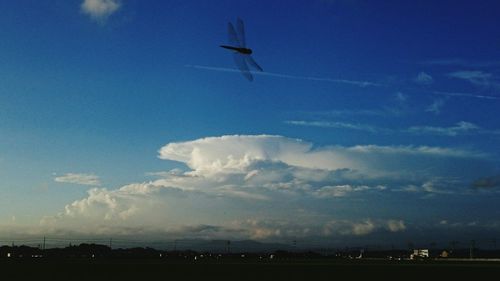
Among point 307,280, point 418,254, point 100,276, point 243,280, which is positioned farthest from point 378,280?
point 418,254

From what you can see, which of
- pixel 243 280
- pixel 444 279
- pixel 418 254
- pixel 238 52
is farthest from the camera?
pixel 418 254

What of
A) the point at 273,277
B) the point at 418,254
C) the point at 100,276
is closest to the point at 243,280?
the point at 273,277

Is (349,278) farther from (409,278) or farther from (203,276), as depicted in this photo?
(203,276)

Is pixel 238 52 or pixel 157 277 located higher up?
pixel 238 52

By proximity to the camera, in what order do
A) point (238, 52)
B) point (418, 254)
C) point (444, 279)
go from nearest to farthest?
point (238, 52) < point (444, 279) < point (418, 254)

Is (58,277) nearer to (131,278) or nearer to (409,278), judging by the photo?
(131,278)

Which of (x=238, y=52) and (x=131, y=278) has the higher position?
(x=238, y=52)

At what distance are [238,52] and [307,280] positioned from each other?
93.8 ft

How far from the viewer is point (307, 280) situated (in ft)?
175

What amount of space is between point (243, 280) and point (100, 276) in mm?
15300

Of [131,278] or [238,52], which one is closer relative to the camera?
[238,52]

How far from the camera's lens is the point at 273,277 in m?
56.7

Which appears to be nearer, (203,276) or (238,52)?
(238,52)

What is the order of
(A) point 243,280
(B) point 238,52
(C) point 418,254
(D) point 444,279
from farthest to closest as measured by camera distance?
1. (C) point 418,254
2. (D) point 444,279
3. (A) point 243,280
4. (B) point 238,52
